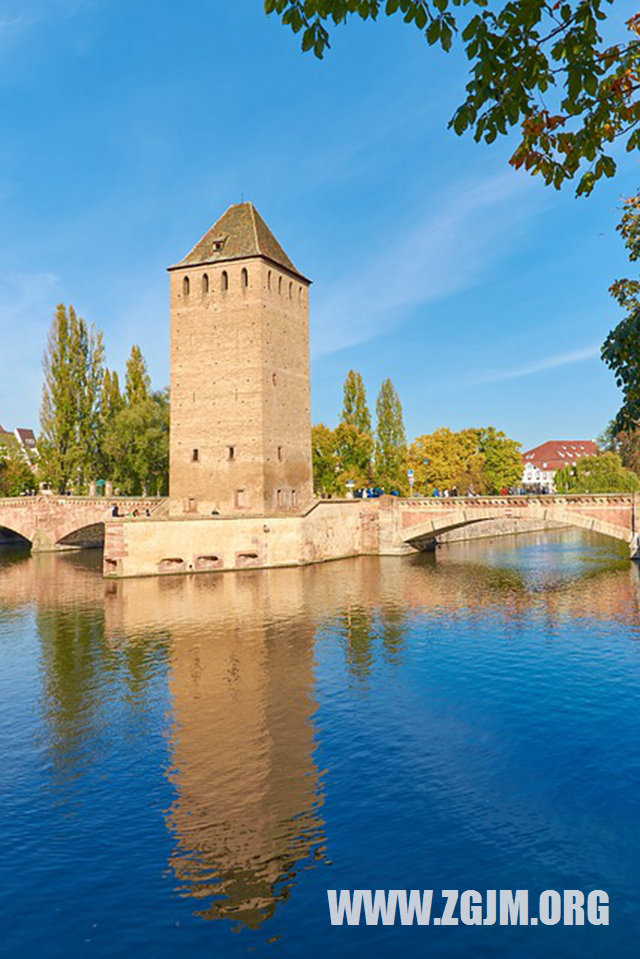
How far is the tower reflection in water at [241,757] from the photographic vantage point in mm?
8984

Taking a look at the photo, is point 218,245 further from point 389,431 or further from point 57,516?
point 389,431

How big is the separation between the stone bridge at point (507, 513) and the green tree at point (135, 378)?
27.2 m

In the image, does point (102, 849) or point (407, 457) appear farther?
point (407, 457)

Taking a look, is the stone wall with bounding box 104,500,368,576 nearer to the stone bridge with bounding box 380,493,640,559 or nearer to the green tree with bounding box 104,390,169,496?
the stone bridge with bounding box 380,493,640,559

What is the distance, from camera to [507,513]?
42781 millimetres


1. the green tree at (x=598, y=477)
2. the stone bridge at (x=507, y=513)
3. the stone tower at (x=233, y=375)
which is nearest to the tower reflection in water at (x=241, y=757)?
the stone tower at (x=233, y=375)

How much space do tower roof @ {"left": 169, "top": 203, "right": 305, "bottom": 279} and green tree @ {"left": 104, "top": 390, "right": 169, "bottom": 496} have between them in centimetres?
1532

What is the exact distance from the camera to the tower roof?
4297 cm

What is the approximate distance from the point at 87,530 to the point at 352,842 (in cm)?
5291

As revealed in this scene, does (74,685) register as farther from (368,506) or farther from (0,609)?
(368,506)

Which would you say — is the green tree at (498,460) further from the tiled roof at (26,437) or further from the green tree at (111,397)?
the tiled roof at (26,437)

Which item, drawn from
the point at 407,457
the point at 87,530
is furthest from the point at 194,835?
the point at 407,457

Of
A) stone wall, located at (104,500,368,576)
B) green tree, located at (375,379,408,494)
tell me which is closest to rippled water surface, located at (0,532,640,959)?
stone wall, located at (104,500,368,576)

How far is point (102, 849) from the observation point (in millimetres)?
9602
